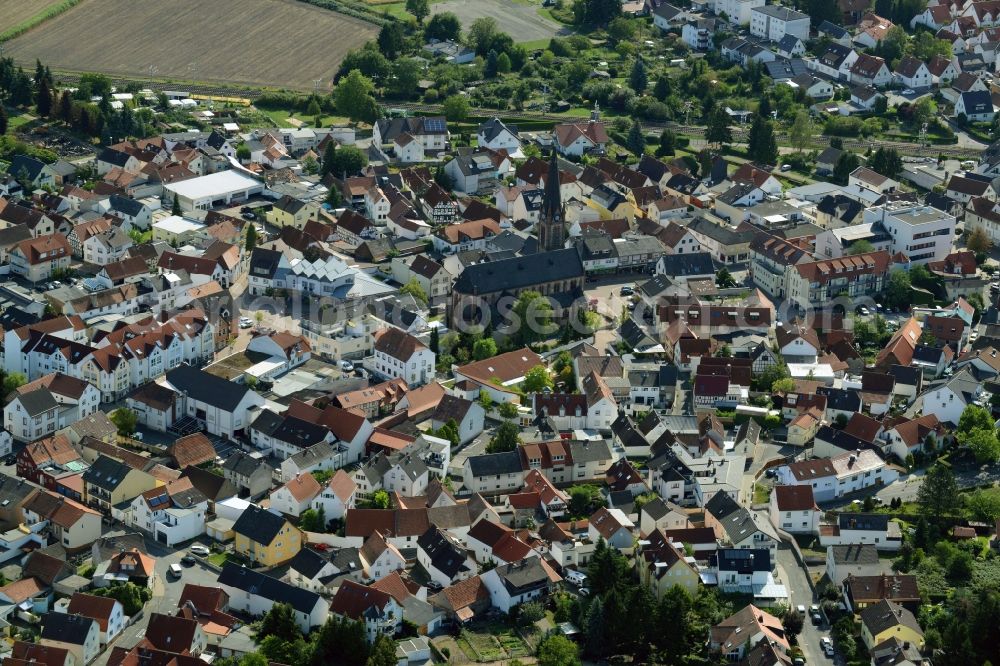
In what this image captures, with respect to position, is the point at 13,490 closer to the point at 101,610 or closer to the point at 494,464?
the point at 101,610

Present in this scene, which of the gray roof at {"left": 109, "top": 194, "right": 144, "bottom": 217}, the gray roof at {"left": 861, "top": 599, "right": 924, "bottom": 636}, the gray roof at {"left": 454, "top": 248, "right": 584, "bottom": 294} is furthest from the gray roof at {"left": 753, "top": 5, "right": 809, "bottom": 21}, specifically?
the gray roof at {"left": 861, "top": 599, "right": 924, "bottom": 636}

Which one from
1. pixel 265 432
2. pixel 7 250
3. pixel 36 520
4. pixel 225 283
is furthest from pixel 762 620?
pixel 7 250

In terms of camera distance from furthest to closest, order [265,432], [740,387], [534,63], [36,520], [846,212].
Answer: [534,63], [846,212], [740,387], [265,432], [36,520]

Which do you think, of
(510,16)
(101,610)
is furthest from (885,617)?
(510,16)

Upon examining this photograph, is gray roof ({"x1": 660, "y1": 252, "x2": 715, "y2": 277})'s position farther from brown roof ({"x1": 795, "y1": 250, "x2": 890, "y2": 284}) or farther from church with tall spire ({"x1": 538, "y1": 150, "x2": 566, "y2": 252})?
church with tall spire ({"x1": 538, "y1": 150, "x2": 566, "y2": 252})

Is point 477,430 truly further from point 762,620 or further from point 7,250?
point 7,250

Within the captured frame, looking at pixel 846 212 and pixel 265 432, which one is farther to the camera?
pixel 846 212
